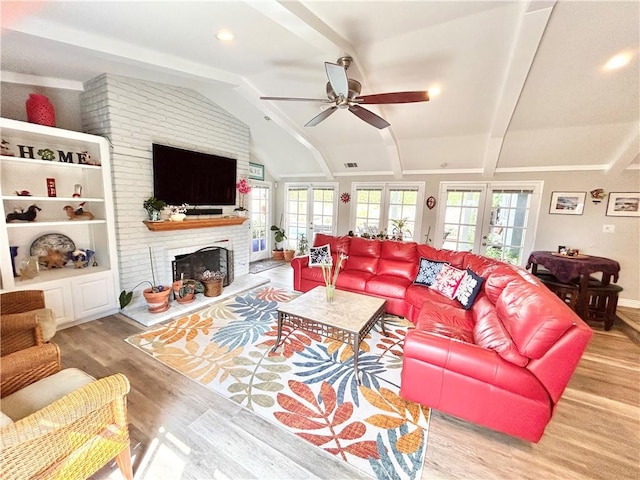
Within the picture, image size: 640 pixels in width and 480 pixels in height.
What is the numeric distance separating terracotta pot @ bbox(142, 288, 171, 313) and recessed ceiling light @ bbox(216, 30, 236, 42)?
2966 millimetres

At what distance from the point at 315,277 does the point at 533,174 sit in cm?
422

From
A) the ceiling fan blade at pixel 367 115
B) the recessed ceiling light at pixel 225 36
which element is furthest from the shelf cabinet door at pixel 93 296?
the ceiling fan blade at pixel 367 115

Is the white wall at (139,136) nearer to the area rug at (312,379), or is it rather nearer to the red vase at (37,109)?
the red vase at (37,109)

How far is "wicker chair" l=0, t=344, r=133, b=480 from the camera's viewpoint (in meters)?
1.01

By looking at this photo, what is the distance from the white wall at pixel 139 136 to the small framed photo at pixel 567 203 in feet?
19.4

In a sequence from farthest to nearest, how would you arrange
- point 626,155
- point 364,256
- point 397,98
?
point 364,256 < point 626,155 < point 397,98

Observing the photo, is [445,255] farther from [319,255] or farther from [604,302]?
[604,302]

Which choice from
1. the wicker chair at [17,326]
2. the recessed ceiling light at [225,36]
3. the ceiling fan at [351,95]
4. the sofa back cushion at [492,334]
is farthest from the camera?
the recessed ceiling light at [225,36]

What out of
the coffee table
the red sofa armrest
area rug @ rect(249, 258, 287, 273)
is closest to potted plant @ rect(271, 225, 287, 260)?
area rug @ rect(249, 258, 287, 273)

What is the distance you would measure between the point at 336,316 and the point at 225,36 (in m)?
2.82

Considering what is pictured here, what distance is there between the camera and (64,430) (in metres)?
1.16

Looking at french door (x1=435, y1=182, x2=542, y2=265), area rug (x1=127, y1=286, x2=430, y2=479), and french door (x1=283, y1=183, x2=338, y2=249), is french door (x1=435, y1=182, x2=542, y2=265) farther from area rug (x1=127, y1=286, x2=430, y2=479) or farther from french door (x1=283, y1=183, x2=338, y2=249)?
area rug (x1=127, y1=286, x2=430, y2=479)

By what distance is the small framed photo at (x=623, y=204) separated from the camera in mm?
3939

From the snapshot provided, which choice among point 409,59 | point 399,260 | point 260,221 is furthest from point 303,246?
point 409,59
